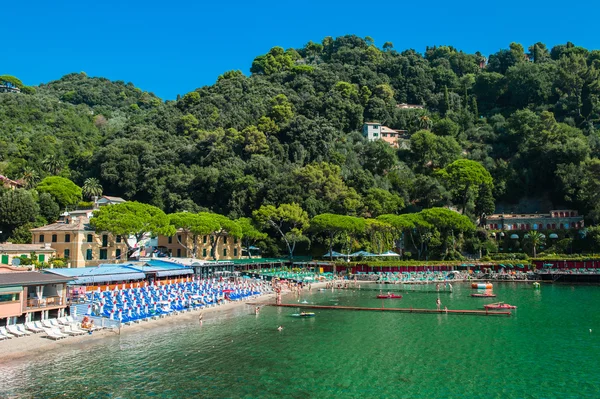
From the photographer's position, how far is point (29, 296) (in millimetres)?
32250

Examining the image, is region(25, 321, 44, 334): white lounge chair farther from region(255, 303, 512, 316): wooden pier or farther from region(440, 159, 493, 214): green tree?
region(440, 159, 493, 214): green tree

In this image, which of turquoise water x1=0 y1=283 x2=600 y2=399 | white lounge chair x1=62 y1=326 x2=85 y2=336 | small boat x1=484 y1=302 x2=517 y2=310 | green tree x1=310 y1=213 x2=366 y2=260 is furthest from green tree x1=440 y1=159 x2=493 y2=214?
white lounge chair x1=62 y1=326 x2=85 y2=336

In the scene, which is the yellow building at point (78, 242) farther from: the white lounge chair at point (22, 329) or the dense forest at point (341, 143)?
the white lounge chair at point (22, 329)

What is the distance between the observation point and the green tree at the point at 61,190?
78562 mm

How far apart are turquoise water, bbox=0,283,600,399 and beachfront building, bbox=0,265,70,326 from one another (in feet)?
16.1

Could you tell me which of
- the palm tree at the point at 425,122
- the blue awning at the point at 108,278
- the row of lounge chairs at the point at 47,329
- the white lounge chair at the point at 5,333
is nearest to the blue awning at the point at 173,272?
the blue awning at the point at 108,278

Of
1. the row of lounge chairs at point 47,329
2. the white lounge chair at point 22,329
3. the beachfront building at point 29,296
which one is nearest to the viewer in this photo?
the row of lounge chairs at point 47,329

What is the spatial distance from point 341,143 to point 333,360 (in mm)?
76869

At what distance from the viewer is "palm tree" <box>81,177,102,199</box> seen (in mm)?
85406

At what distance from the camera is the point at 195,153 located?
323ft

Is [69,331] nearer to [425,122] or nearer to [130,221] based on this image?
[130,221]

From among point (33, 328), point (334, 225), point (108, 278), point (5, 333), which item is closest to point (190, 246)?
point (334, 225)

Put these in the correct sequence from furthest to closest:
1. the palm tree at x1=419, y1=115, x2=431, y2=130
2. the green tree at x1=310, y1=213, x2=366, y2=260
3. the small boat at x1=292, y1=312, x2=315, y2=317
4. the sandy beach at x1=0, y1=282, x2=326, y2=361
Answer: the palm tree at x1=419, y1=115, x2=431, y2=130 → the green tree at x1=310, y1=213, x2=366, y2=260 → the small boat at x1=292, y1=312, x2=315, y2=317 → the sandy beach at x1=0, y1=282, x2=326, y2=361

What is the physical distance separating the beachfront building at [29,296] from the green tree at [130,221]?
20078 millimetres
